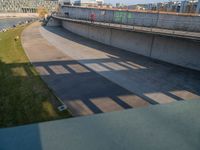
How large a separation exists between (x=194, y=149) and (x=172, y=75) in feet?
36.6

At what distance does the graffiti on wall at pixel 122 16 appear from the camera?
822 inches

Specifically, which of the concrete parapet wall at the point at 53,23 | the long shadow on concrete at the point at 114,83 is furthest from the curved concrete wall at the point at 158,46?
the concrete parapet wall at the point at 53,23

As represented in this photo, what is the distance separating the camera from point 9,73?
11.8 m

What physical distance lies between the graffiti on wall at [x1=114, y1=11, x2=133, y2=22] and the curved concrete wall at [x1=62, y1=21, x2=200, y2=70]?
2247mm

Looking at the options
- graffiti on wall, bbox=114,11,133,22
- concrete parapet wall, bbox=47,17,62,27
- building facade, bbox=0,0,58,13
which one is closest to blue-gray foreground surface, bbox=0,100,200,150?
graffiti on wall, bbox=114,11,133,22

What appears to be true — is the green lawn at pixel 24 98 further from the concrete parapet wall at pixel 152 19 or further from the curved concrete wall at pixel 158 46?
the concrete parapet wall at pixel 152 19

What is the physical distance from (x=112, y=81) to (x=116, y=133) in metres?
8.96

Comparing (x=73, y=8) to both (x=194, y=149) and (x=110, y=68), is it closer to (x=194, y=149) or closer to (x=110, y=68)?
(x=110, y=68)

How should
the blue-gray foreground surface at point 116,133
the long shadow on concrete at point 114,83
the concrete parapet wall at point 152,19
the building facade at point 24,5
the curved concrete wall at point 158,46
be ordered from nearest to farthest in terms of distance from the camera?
the blue-gray foreground surface at point 116,133 → the long shadow on concrete at point 114,83 → the curved concrete wall at point 158,46 → the concrete parapet wall at point 152,19 → the building facade at point 24,5

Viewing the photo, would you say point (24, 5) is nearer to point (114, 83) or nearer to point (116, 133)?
point (114, 83)

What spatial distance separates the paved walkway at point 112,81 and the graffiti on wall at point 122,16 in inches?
262

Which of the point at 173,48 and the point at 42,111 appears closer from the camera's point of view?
the point at 42,111

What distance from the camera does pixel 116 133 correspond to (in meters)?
1.82

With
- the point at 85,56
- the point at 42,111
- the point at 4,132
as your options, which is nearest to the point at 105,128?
the point at 4,132
